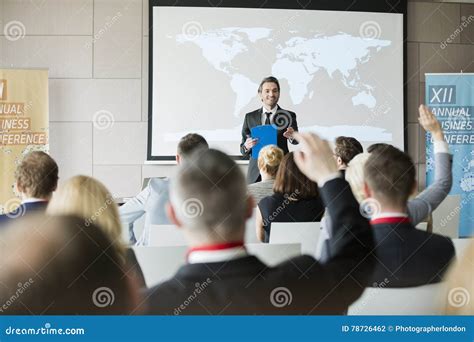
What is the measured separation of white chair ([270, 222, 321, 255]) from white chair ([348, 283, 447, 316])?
0.55ft

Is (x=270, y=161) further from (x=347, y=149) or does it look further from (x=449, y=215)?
(x=449, y=215)

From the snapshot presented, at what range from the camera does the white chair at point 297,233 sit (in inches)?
45.6

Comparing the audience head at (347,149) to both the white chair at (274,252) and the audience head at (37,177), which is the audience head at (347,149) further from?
the audience head at (37,177)

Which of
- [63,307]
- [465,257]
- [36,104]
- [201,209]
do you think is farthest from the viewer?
[36,104]

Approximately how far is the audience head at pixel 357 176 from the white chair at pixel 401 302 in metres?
0.19

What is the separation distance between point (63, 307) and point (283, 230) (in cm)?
61

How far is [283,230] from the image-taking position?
1.35m

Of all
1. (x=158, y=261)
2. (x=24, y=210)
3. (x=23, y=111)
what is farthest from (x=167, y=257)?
(x=23, y=111)

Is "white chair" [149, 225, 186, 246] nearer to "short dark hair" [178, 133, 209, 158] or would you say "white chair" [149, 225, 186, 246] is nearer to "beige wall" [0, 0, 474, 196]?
"short dark hair" [178, 133, 209, 158]

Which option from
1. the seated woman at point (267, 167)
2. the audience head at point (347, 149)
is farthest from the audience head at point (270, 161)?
the audience head at point (347, 149)

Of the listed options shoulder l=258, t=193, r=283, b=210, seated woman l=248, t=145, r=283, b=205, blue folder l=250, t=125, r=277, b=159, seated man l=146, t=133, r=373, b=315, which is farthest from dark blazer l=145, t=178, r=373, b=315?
blue folder l=250, t=125, r=277, b=159

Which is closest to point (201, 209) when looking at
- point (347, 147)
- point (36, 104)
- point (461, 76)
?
point (347, 147)

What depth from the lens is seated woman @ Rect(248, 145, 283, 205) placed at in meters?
1.63
